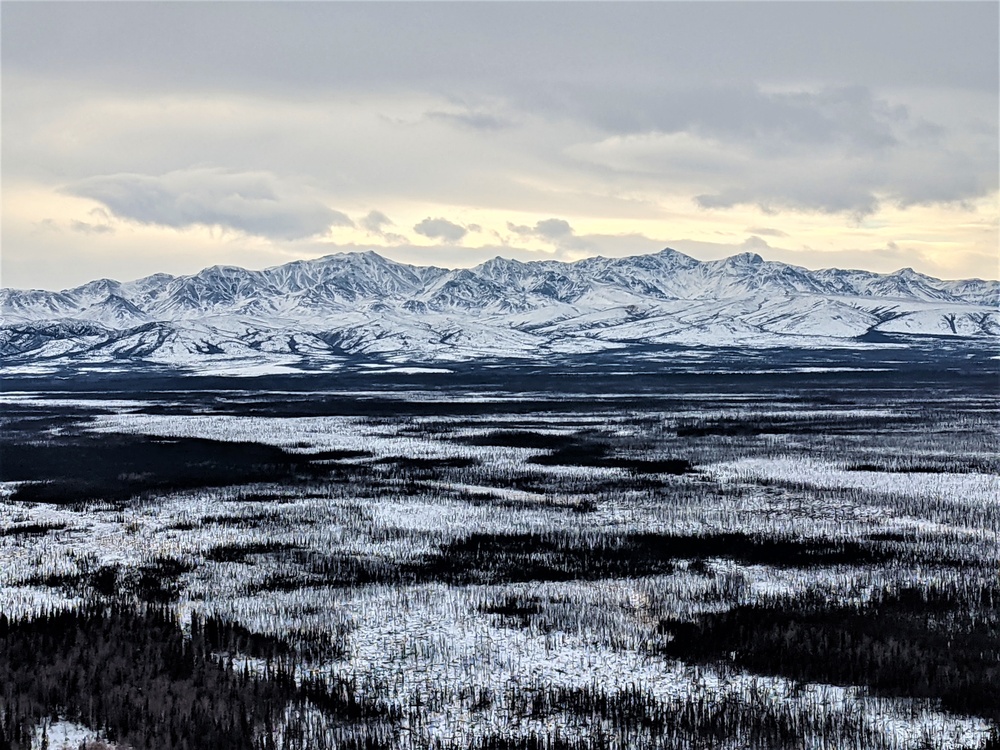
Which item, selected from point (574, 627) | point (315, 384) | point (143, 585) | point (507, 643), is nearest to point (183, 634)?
point (143, 585)

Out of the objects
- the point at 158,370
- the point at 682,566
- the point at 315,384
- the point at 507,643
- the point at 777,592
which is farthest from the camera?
the point at 158,370

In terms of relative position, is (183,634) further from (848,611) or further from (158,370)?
(158,370)

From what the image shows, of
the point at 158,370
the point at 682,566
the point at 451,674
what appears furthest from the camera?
the point at 158,370

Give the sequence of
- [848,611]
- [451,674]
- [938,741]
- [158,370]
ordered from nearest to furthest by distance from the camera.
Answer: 1. [938,741]
2. [451,674]
3. [848,611]
4. [158,370]

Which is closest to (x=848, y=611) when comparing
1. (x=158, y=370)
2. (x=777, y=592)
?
(x=777, y=592)

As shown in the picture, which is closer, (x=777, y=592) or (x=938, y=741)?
(x=938, y=741)

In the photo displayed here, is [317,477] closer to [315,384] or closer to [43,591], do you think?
[43,591]

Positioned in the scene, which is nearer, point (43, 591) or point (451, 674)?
point (451, 674)

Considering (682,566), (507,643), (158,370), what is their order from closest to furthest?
(507,643)
(682,566)
(158,370)
